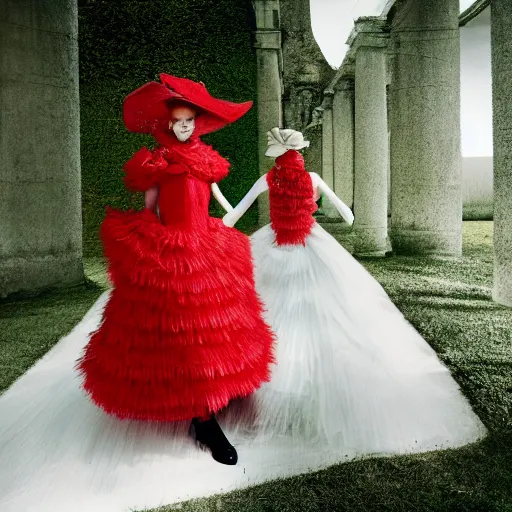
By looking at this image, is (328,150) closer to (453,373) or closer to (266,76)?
(266,76)

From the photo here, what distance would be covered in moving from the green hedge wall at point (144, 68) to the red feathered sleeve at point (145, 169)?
27.9 feet

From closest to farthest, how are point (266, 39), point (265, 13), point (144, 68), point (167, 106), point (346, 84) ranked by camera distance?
1. point (167, 106)
2. point (144, 68)
3. point (265, 13)
4. point (266, 39)
5. point (346, 84)

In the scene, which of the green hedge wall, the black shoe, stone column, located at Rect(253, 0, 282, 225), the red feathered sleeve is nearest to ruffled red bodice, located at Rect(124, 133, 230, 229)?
the red feathered sleeve

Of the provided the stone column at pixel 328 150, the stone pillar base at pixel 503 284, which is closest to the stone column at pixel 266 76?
the stone pillar base at pixel 503 284

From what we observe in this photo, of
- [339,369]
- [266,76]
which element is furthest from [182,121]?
[266,76]

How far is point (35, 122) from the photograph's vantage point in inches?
258

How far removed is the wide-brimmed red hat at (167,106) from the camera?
94.3 inches

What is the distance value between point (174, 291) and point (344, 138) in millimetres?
15856

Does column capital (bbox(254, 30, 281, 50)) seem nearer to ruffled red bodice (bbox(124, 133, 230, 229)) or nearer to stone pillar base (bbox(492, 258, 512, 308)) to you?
stone pillar base (bbox(492, 258, 512, 308))

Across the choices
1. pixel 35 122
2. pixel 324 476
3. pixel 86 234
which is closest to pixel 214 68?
pixel 86 234

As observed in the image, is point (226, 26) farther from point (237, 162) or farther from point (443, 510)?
point (443, 510)

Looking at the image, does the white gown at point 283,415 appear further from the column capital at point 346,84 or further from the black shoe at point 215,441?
the column capital at point 346,84

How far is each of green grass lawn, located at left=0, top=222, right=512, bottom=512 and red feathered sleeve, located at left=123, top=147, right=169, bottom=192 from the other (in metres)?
1.33

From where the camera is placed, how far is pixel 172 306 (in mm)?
2379
